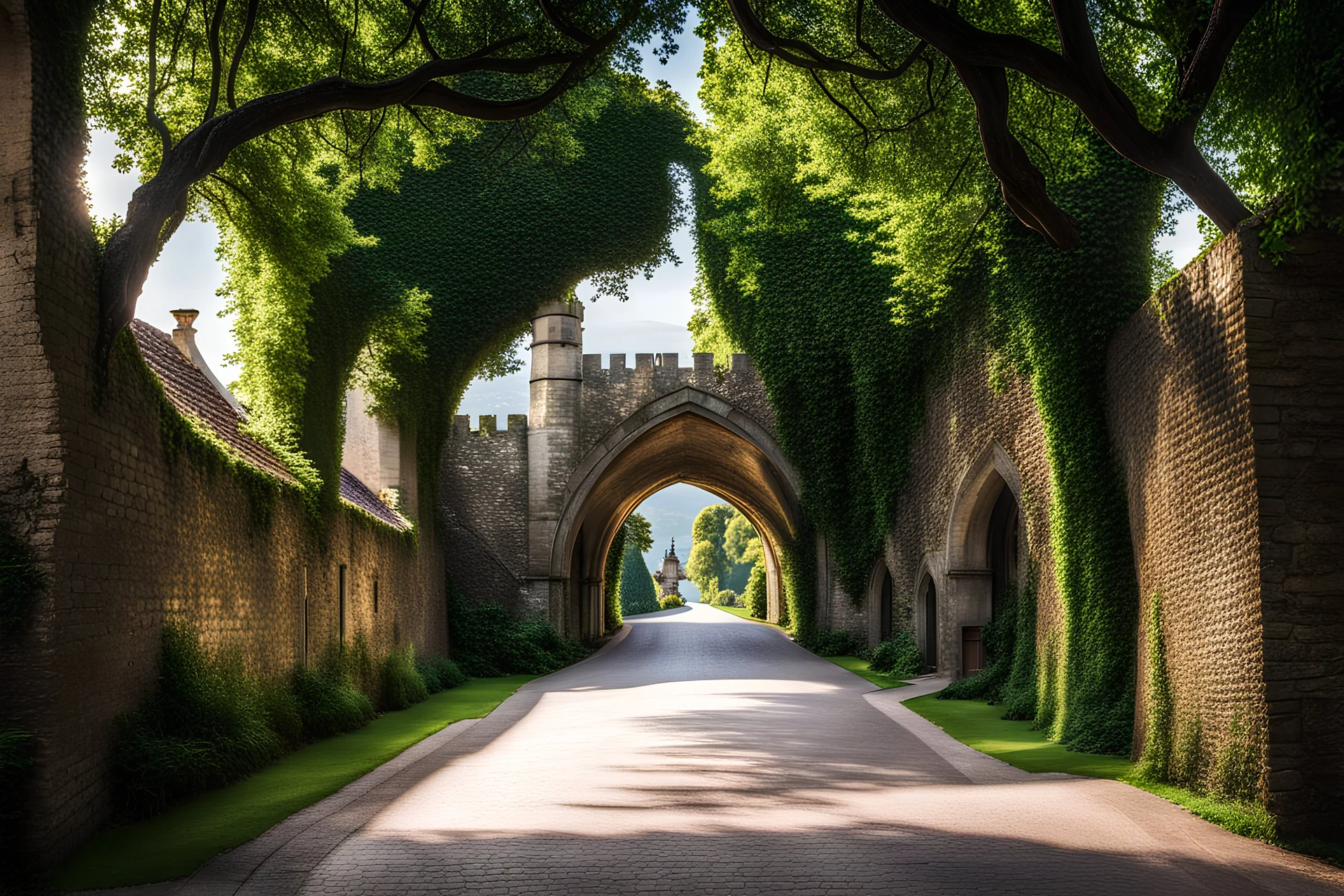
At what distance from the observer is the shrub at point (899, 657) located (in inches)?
760

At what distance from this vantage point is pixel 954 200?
39.0 ft

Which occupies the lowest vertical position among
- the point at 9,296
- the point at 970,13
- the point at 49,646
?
the point at 49,646

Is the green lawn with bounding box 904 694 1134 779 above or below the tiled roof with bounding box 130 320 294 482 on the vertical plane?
below

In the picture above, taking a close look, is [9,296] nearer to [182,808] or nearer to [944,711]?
[182,808]

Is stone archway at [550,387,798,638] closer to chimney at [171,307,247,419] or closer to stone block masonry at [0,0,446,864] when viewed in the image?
chimney at [171,307,247,419]

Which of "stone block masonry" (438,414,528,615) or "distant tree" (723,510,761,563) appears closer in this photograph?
"stone block masonry" (438,414,528,615)

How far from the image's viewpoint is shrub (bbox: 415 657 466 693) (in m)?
18.1

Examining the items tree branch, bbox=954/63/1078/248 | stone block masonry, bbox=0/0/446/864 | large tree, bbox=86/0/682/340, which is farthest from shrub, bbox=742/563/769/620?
stone block masonry, bbox=0/0/446/864

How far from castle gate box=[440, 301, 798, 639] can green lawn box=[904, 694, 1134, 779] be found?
39.6ft

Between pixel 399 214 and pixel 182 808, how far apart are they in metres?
14.8

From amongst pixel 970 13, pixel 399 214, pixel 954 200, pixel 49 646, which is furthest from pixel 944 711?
pixel 399 214

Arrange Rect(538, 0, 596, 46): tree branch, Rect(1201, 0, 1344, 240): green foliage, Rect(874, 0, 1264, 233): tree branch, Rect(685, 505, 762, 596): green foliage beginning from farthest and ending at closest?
Rect(685, 505, 762, 596): green foliage
Rect(538, 0, 596, 46): tree branch
Rect(874, 0, 1264, 233): tree branch
Rect(1201, 0, 1344, 240): green foliage

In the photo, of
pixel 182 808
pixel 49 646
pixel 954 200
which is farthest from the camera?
pixel 954 200

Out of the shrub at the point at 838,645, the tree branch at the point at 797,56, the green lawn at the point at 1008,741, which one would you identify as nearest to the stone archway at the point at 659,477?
the shrub at the point at 838,645
